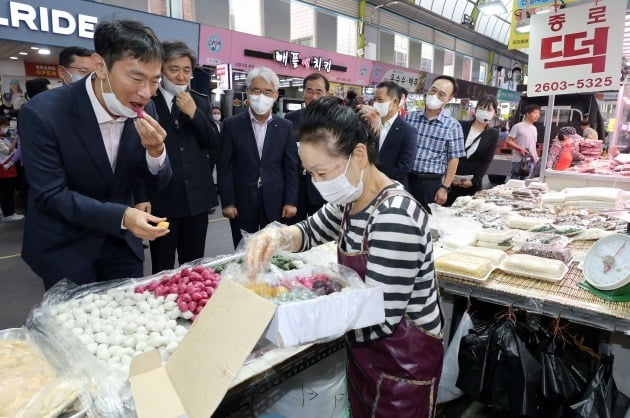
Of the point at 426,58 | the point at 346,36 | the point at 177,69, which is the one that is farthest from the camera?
the point at 426,58

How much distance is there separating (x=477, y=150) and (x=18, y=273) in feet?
15.9

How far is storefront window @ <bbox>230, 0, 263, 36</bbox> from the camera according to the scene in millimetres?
10016

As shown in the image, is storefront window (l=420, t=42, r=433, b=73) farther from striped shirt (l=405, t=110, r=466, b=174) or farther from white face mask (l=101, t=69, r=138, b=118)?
white face mask (l=101, t=69, r=138, b=118)

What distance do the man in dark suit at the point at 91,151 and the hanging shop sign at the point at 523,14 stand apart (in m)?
3.63

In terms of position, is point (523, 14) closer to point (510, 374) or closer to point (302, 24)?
point (510, 374)

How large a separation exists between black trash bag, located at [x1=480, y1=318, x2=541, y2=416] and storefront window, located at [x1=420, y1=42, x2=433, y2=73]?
1549cm

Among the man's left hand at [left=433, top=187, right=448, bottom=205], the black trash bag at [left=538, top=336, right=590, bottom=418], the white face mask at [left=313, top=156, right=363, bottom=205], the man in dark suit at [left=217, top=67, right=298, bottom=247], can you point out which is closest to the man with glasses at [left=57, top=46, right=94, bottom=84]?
the man in dark suit at [left=217, top=67, right=298, bottom=247]

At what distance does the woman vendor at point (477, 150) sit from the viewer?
456cm

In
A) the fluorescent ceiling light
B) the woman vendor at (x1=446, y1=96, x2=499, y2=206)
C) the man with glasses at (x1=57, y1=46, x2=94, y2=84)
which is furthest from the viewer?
the fluorescent ceiling light

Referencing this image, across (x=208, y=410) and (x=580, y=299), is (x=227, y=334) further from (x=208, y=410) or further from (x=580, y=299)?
(x=580, y=299)

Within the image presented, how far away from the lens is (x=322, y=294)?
1.23 meters

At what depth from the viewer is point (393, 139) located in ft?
12.1

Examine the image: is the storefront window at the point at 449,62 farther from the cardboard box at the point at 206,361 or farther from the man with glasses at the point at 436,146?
the cardboard box at the point at 206,361

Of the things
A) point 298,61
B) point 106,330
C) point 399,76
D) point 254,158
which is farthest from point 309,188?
point 399,76
